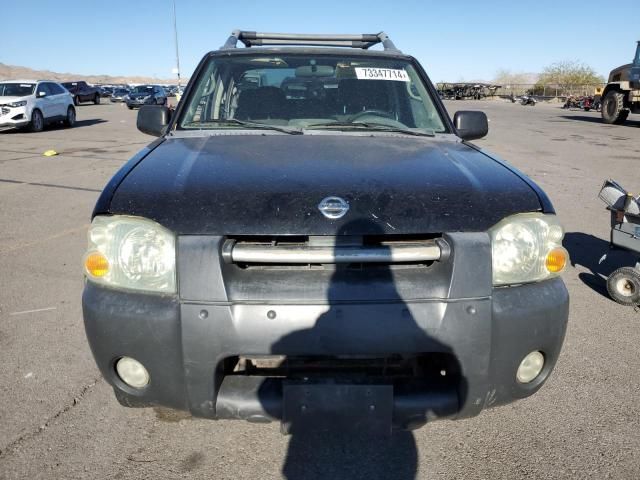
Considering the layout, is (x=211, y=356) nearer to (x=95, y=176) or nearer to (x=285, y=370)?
(x=285, y=370)

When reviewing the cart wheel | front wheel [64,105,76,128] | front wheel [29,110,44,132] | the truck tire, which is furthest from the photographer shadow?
the truck tire

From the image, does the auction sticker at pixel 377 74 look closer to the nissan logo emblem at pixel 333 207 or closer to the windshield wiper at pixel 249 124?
the windshield wiper at pixel 249 124

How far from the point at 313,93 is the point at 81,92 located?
Result: 40.1m

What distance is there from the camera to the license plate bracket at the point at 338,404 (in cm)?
187

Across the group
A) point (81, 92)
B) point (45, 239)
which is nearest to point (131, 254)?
point (45, 239)

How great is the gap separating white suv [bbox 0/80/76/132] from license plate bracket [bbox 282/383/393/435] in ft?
58.3

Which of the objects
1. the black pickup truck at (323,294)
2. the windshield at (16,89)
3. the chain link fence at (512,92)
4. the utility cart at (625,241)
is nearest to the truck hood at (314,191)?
the black pickup truck at (323,294)

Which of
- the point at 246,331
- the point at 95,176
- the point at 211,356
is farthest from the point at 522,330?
the point at 95,176

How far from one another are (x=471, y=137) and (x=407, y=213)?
1.59 meters

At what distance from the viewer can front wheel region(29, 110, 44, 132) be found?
17078 millimetres

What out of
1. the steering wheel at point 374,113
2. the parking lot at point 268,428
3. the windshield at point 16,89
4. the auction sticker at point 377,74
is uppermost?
the auction sticker at point 377,74

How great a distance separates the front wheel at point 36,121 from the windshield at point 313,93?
1635cm

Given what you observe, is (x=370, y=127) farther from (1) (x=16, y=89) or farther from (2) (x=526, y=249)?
(1) (x=16, y=89)

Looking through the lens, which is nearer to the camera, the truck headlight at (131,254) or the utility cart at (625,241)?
the truck headlight at (131,254)
